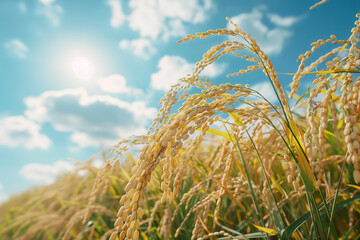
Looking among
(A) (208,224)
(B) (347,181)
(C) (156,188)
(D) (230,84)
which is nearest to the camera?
(D) (230,84)

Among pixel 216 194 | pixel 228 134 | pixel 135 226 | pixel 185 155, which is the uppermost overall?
pixel 228 134

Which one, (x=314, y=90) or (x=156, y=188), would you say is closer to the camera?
(x=314, y=90)

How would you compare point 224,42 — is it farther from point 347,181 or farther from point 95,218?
point 95,218

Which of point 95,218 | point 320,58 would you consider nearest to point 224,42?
point 320,58

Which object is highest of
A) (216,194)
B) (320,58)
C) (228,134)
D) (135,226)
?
(320,58)

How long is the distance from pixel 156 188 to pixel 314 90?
1.69m

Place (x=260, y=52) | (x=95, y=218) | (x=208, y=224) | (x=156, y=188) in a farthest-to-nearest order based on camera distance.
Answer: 1. (x=95, y=218)
2. (x=156, y=188)
3. (x=208, y=224)
4. (x=260, y=52)

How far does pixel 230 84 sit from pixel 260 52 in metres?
0.25

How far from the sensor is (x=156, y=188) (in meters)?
2.33

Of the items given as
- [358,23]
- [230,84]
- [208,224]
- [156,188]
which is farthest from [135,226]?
[156,188]

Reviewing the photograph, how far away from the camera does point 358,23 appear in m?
1.09

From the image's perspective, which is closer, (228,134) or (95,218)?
(228,134)

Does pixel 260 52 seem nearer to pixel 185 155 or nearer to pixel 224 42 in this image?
pixel 224 42

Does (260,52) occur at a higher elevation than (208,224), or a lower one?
higher
